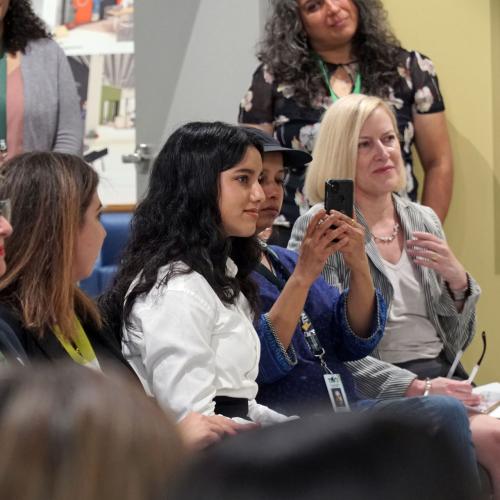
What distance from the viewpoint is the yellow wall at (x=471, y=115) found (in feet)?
10.8

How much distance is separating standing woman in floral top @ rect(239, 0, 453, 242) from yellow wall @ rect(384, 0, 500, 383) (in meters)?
0.19

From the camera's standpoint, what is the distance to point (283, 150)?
244 cm

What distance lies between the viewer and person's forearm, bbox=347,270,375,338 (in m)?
2.25

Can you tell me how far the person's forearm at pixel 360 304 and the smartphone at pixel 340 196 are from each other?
0.15m

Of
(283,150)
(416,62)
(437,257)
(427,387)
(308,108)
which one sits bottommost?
(427,387)

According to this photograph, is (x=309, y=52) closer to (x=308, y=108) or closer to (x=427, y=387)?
(x=308, y=108)

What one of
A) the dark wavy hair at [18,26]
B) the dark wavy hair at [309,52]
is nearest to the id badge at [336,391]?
the dark wavy hair at [309,52]

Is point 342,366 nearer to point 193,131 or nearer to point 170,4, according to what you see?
point 193,131

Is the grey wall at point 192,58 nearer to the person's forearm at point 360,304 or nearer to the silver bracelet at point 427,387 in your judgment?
the person's forearm at point 360,304

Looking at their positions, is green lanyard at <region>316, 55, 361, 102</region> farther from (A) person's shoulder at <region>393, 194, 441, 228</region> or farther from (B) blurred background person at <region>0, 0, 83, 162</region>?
(B) blurred background person at <region>0, 0, 83, 162</region>

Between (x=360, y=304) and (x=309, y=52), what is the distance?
3.57 ft

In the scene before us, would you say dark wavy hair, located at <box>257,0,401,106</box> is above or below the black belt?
above

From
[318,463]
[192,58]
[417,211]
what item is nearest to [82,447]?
[318,463]

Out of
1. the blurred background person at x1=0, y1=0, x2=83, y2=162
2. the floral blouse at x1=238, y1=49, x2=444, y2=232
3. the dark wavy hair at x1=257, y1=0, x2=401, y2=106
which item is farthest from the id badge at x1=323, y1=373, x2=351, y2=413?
the blurred background person at x1=0, y1=0, x2=83, y2=162
